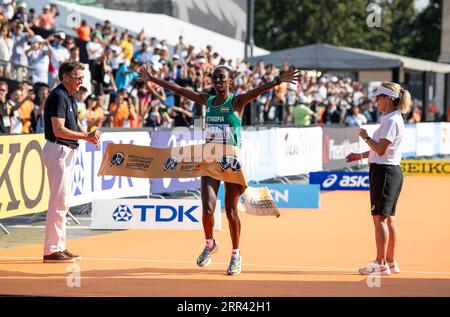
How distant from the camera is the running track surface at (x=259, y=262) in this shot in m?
11.2

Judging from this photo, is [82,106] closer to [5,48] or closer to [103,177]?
[5,48]

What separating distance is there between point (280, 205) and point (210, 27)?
1484 inches

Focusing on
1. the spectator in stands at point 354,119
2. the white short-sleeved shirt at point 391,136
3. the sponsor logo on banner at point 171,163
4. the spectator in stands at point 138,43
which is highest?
the spectator in stands at point 138,43

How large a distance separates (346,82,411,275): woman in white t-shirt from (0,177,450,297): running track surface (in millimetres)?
450

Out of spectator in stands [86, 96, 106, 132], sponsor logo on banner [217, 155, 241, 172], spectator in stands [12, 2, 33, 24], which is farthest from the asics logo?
sponsor logo on banner [217, 155, 241, 172]

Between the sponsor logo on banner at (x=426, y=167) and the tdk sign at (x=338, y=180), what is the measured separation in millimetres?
6525

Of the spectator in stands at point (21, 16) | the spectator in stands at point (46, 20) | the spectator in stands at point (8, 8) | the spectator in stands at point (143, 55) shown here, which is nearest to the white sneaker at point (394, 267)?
the spectator in stands at point (21, 16)

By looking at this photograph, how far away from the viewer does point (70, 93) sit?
13.5 metres

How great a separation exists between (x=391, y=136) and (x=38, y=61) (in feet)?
51.3

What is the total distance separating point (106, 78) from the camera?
2892 centimetres

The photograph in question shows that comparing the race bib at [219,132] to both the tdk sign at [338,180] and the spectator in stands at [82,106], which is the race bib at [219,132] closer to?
the spectator in stands at [82,106]

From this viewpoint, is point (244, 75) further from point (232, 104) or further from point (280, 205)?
point (232, 104)

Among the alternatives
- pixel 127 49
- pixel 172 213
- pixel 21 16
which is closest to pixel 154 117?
pixel 21 16
